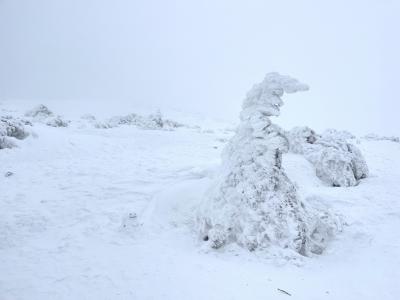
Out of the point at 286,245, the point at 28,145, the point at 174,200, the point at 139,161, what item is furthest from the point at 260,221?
the point at 28,145

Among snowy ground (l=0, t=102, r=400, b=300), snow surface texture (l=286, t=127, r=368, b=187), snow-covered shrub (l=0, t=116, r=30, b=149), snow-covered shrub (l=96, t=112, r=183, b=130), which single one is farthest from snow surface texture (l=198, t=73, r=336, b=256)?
snow-covered shrub (l=96, t=112, r=183, b=130)

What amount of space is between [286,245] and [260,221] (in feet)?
2.09

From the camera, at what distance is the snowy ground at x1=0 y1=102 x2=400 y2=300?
6.29 meters

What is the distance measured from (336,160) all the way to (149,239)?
23.0 ft

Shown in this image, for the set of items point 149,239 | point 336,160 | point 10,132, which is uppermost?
point 336,160

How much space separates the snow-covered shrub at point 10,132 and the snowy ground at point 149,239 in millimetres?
468

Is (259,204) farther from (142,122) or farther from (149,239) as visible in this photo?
(142,122)

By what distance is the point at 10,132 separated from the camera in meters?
14.5

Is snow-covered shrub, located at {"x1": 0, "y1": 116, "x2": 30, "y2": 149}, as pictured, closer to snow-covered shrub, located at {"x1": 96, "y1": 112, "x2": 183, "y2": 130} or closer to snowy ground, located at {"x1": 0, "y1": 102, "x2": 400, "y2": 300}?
snowy ground, located at {"x1": 0, "y1": 102, "x2": 400, "y2": 300}

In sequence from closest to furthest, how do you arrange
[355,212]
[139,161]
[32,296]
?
1. [32,296]
2. [355,212]
3. [139,161]

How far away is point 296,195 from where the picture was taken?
838cm

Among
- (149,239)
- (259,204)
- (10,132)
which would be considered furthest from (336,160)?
(10,132)

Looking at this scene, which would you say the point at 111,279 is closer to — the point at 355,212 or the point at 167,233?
the point at 167,233

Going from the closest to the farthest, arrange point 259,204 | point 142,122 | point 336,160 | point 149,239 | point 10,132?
point 259,204
point 149,239
point 336,160
point 10,132
point 142,122
